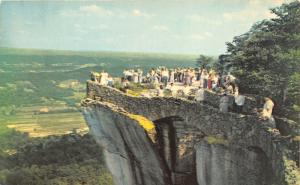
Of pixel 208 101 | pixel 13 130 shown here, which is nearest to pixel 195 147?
pixel 208 101

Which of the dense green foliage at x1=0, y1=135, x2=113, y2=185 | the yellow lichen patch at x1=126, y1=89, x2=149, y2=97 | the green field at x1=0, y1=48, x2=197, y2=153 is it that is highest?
the yellow lichen patch at x1=126, y1=89, x2=149, y2=97

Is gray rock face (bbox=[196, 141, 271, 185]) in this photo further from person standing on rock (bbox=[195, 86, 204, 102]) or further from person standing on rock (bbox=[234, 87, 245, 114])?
person standing on rock (bbox=[195, 86, 204, 102])

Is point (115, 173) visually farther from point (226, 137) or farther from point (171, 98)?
point (226, 137)

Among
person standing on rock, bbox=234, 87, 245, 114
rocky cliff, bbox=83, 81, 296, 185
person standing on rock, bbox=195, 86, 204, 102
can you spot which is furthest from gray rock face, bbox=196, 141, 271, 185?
person standing on rock, bbox=195, 86, 204, 102

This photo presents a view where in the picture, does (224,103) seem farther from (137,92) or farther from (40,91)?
(40,91)

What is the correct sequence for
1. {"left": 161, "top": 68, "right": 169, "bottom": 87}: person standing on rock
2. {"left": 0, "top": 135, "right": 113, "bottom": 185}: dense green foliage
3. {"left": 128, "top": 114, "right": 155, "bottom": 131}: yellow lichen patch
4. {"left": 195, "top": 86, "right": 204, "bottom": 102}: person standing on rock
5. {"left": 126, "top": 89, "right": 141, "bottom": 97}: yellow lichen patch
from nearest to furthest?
{"left": 128, "top": 114, "right": 155, "bottom": 131}: yellow lichen patch → {"left": 195, "top": 86, "right": 204, "bottom": 102}: person standing on rock → {"left": 126, "top": 89, "right": 141, "bottom": 97}: yellow lichen patch → {"left": 161, "top": 68, "right": 169, "bottom": 87}: person standing on rock → {"left": 0, "top": 135, "right": 113, "bottom": 185}: dense green foliage

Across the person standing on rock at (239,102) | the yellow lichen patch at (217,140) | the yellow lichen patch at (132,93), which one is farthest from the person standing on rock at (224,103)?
the yellow lichen patch at (132,93)

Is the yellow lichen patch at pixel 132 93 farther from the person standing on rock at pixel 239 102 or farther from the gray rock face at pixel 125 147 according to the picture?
the person standing on rock at pixel 239 102
